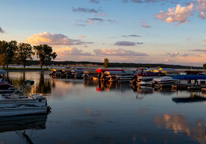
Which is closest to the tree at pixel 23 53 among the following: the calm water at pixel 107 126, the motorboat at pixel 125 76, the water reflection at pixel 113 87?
the motorboat at pixel 125 76

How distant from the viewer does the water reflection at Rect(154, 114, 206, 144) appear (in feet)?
65.7

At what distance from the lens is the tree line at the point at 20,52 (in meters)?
155

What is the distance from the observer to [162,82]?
2504 inches

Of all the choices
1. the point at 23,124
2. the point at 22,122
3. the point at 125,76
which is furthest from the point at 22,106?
the point at 125,76

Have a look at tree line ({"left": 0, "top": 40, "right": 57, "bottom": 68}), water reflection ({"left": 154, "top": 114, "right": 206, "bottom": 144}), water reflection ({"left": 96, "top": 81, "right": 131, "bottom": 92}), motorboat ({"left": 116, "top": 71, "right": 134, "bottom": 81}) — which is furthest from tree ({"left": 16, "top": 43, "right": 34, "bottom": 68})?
water reflection ({"left": 154, "top": 114, "right": 206, "bottom": 144})

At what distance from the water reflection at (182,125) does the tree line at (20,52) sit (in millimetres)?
135686

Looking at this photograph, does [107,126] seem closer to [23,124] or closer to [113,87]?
[23,124]

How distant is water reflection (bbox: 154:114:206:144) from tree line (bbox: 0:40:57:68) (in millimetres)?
135686

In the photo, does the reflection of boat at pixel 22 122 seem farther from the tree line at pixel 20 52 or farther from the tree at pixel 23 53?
the tree at pixel 23 53

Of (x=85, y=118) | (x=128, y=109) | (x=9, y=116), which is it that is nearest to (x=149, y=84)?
(x=128, y=109)

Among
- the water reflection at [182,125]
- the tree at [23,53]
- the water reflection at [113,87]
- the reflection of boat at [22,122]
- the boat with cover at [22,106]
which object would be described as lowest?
the water reflection at [182,125]

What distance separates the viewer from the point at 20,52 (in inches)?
6668

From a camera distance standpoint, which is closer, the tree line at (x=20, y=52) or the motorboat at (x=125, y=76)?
the motorboat at (x=125, y=76)

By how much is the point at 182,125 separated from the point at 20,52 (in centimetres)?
16425
